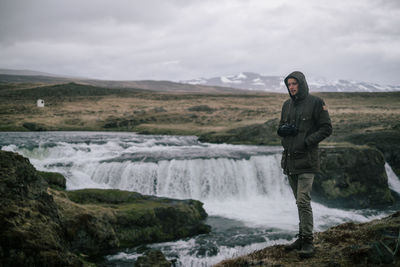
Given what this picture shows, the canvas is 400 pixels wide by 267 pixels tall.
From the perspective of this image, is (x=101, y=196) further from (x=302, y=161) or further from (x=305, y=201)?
(x=302, y=161)

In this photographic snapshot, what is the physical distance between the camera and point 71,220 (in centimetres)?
1226

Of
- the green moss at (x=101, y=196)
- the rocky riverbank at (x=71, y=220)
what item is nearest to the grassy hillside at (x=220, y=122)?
the rocky riverbank at (x=71, y=220)

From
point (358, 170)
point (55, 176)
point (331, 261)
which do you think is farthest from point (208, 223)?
point (358, 170)

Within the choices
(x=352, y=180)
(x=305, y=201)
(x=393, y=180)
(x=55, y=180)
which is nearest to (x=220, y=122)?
(x=393, y=180)

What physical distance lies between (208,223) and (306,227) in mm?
11446

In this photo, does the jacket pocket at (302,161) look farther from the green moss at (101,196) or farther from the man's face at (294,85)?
the green moss at (101,196)

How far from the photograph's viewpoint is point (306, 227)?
6.80 metres

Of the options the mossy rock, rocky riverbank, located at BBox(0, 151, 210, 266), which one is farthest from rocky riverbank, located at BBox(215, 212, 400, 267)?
the mossy rock

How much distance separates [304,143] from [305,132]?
0.79ft

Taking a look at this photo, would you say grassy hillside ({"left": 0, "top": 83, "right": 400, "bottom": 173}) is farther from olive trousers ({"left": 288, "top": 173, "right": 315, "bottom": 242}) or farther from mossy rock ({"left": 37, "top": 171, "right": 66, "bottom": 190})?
olive trousers ({"left": 288, "top": 173, "right": 315, "bottom": 242})

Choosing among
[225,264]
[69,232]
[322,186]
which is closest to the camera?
[225,264]

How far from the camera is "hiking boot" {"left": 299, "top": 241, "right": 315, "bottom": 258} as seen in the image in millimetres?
6754

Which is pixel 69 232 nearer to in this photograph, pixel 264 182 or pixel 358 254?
pixel 358 254

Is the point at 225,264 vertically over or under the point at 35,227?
under
